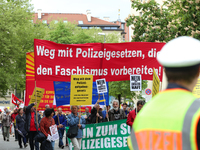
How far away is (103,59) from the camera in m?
11.6

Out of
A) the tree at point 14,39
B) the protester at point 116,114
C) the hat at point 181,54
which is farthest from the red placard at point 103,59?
the tree at point 14,39

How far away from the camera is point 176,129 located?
5.79 ft

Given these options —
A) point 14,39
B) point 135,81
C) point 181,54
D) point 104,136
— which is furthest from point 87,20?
point 181,54

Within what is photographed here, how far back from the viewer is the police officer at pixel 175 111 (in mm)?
1755

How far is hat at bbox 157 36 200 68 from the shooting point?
1889mm

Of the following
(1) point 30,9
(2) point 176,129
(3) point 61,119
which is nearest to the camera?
(2) point 176,129

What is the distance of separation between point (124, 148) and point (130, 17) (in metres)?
10.4

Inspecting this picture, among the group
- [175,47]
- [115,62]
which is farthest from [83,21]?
[175,47]

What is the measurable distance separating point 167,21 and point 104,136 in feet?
31.9

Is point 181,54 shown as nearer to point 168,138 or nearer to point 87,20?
point 168,138

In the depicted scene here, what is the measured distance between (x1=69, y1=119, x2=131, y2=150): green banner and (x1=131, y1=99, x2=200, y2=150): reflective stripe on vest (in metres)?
9.66

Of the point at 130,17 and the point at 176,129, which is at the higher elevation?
the point at 130,17

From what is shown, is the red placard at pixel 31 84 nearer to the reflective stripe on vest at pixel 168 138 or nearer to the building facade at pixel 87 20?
the reflective stripe on vest at pixel 168 138

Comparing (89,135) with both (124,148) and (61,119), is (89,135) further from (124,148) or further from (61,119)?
(61,119)
